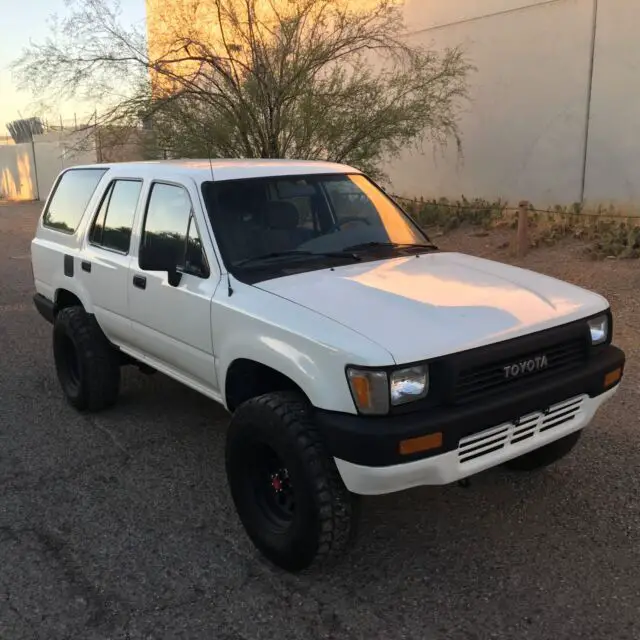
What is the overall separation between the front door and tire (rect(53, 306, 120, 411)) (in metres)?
0.67

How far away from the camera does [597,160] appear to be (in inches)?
429

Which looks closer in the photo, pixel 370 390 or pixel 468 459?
pixel 370 390

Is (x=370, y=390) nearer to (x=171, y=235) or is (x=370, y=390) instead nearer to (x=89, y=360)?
(x=171, y=235)

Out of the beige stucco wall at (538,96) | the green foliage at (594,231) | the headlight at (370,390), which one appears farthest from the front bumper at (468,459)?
the beige stucco wall at (538,96)

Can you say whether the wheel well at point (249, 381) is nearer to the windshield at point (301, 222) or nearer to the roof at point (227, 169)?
the windshield at point (301, 222)

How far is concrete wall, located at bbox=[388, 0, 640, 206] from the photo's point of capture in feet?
34.2

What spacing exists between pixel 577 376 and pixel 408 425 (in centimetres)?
97

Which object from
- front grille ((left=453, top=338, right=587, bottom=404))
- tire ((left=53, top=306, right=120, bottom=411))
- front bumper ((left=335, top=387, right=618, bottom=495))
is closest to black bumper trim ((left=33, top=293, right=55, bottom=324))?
tire ((left=53, top=306, right=120, bottom=411))

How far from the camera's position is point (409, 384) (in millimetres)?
2775

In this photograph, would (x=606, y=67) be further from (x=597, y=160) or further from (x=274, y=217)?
(x=274, y=217)

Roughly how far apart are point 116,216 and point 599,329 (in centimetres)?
312

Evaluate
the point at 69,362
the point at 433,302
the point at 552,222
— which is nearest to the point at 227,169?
the point at 433,302

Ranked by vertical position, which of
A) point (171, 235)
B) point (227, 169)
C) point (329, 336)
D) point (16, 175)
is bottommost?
point (329, 336)

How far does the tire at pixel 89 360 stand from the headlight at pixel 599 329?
3241 mm
